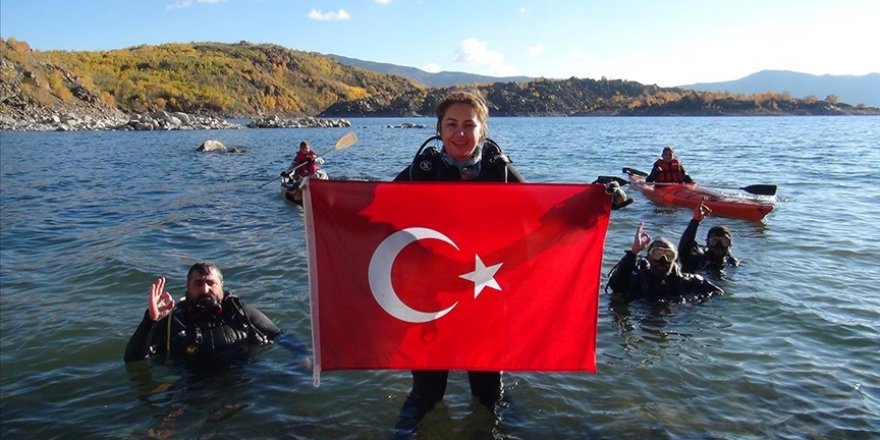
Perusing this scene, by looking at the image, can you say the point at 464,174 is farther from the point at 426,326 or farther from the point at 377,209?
the point at 426,326

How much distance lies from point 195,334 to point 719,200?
13987 millimetres

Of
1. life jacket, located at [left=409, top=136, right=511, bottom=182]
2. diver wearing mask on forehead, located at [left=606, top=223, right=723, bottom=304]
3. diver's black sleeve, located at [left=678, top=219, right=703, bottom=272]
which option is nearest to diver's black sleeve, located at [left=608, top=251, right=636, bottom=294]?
diver wearing mask on forehead, located at [left=606, top=223, right=723, bottom=304]

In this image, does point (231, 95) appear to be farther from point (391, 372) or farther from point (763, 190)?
point (391, 372)

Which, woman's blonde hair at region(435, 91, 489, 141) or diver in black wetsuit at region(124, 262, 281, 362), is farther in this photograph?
diver in black wetsuit at region(124, 262, 281, 362)

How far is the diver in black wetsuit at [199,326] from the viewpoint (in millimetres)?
6230

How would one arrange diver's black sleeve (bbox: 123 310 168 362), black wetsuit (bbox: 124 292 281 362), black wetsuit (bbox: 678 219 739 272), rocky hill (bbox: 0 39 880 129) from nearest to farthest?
diver's black sleeve (bbox: 123 310 168 362), black wetsuit (bbox: 124 292 281 362), black wetsuit (bbox: 678 219 739 272), rocky hill (bbox: 0 39 880 129)

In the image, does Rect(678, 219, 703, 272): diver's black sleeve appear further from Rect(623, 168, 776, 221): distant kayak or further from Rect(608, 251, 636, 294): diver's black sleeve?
Rect(623, 168, 776, 221): distant kayak

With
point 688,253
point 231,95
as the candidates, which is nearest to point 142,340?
point 688,253

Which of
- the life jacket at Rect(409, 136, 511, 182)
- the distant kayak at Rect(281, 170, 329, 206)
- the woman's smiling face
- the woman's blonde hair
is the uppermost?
the woman's blonde hair

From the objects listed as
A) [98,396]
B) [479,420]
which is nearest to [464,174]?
[479,420]

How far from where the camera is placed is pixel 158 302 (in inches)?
233

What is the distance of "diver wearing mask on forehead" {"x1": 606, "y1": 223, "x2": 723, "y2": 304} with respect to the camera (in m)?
8.37

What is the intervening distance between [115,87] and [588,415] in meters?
115

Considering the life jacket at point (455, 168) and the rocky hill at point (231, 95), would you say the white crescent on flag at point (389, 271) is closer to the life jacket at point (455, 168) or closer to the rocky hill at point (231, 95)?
the life jacket at point (455, 168)
